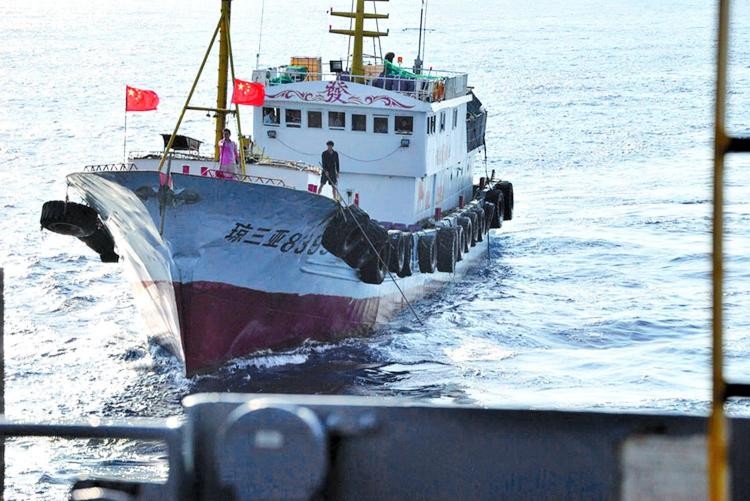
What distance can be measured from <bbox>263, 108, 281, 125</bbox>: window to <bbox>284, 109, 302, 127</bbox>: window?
6.8 inches

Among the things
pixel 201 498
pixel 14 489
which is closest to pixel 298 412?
pixel 201 498

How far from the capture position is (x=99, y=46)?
105500mm

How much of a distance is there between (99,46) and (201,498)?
349ft

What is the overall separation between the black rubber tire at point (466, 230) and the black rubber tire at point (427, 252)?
259 cm

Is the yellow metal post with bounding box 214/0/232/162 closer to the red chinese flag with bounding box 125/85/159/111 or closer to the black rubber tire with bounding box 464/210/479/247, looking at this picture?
the red chinese flag with bounding box 125/85/159/111

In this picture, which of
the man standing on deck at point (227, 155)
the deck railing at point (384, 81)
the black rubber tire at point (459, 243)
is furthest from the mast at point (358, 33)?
the man standing on deck at point (227, 155)

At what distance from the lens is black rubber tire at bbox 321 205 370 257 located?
19438 mm

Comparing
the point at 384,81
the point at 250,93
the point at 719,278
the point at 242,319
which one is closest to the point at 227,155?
the point at 250,93

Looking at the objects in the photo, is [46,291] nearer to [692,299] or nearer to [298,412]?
[692,299]

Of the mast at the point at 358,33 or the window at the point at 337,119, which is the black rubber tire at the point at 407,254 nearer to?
the window at the point at 337,119

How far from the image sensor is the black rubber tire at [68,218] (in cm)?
1883

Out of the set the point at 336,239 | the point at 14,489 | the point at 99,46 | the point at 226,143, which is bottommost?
the point at 14,489

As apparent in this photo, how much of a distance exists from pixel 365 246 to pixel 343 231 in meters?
0.76

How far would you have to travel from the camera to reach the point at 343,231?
19.7 meters
